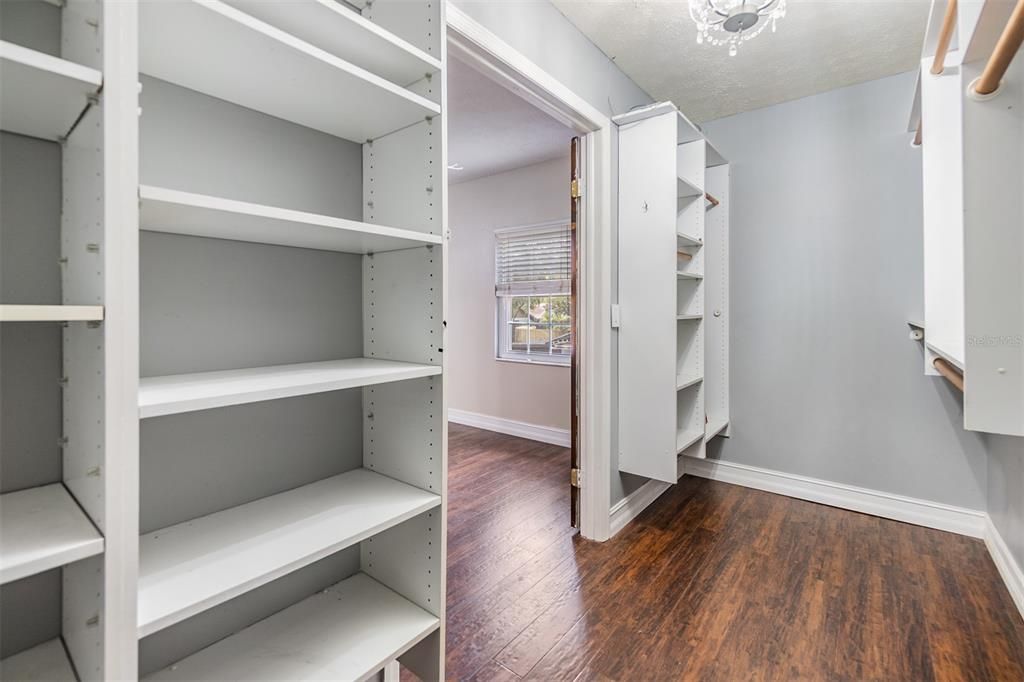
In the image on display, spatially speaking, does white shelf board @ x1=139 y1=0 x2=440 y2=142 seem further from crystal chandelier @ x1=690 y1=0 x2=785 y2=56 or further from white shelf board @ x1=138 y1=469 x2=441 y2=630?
crystal chandelier @ x1=690 y1=0 x2=785 y2=56

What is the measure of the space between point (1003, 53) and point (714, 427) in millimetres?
2318

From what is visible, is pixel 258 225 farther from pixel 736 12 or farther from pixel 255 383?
pixel 736 12

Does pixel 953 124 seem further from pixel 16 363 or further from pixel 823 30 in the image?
pixel 16 363

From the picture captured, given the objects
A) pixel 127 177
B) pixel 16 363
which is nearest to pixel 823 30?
pixel 127 177

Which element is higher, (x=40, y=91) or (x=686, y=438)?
(x=40, y=91)

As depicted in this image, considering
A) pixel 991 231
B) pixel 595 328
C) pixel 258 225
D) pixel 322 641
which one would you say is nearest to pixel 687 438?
pixel 595 328

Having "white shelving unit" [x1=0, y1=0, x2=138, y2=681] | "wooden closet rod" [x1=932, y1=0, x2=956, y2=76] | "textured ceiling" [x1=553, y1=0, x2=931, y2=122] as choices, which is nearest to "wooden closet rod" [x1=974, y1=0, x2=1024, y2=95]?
"wooden closet rod" [x1=932, y1=0, x2=956, y2=76]

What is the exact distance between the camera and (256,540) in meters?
0.98

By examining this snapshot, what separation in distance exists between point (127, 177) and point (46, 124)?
0.91 feet

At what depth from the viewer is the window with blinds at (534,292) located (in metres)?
4.36

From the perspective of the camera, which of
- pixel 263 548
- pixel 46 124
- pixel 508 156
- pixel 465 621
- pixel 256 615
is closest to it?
pixel 46 124

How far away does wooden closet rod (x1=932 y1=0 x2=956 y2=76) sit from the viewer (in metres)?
1.51

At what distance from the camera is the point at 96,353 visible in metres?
0.71

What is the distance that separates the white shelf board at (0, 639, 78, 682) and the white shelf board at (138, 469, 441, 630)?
0.17 metres
